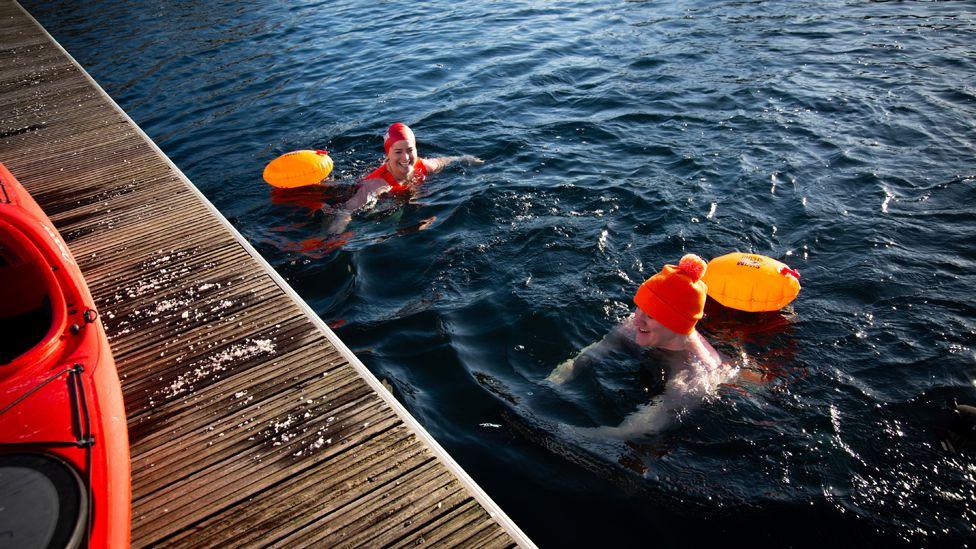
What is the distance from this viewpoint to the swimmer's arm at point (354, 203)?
25.9 ft

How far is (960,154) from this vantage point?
7434 millimetres

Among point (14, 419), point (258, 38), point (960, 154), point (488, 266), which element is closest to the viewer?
point (14, 419)

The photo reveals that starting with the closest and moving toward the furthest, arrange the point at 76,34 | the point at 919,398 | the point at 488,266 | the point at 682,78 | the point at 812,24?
1. the point at 919,398
2. the point at 488,266
3. the point at 682,78
4. the point at 812,24
5. the point at 76,34

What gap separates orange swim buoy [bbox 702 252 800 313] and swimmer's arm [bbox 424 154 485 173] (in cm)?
472

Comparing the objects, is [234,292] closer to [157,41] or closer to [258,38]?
[258,38]

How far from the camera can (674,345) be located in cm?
493

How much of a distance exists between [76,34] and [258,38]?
6.63 metres

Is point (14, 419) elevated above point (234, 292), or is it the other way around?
point (14, 419)

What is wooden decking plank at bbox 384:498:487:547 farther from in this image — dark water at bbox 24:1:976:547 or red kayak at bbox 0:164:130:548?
red kayak at bbox 0:164:130:548

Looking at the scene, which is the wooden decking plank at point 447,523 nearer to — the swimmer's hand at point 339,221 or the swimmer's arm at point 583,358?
the swimmer's arm at point 583,358

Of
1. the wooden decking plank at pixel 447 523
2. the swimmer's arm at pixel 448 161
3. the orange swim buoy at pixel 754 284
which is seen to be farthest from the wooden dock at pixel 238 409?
the swimmer's arm at pixel 448 161

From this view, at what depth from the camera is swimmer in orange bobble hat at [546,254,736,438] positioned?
4.70 meters

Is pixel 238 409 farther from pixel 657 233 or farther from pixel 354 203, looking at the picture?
pixel 657 233

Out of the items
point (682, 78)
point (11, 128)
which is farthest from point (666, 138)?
point (11, 128)
